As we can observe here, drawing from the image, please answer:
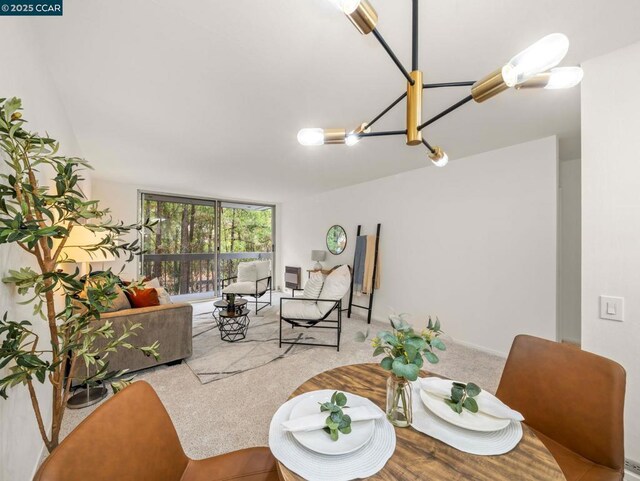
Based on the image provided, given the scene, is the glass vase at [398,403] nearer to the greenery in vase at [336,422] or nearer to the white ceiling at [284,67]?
the greenery in vase at [336,422]

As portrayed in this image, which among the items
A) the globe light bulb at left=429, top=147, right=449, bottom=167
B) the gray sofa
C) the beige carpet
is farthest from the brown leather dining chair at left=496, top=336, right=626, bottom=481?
the gray sofa

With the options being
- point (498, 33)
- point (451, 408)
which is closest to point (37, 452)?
point (451, 408)

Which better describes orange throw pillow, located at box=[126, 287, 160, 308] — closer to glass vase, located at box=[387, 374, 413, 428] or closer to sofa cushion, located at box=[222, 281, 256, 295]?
sofa cushion, located at box=[222, 281, 256, 295]

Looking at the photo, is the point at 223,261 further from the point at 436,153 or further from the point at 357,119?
the point at 436,153

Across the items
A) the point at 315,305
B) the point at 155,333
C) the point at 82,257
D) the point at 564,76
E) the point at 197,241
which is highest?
the point at 564,76

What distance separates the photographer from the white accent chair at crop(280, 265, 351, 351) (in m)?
3.25

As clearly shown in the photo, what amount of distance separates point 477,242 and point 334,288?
190 cm

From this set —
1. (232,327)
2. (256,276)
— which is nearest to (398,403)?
(232,327)

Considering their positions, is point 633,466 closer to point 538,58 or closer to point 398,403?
point 398,403

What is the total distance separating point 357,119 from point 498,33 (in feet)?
3.65

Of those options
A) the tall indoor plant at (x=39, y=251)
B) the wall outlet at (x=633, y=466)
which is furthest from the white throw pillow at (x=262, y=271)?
the wall outlet at (x=633, y=466)

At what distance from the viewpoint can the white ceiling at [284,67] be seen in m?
1.29

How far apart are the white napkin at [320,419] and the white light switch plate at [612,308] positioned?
154 cm

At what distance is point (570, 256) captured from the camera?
320cm
